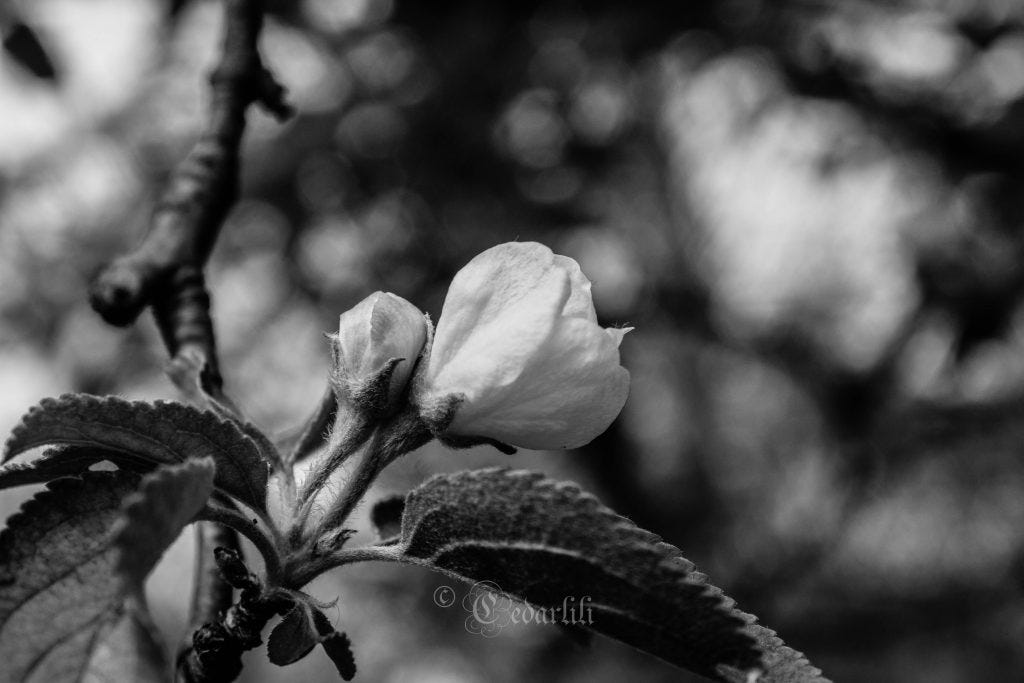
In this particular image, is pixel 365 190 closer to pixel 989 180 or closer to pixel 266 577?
pixel 989 180

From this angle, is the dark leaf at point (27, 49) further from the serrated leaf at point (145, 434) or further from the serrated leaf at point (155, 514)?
the serrated leaf at point (155, 514)

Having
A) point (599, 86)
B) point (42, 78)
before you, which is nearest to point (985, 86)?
point (599, 86)

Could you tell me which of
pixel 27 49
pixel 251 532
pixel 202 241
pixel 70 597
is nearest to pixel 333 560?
pixel 251 532

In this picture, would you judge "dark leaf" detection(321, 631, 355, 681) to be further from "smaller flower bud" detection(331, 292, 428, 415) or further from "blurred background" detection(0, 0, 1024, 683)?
"blurred background" detection(0, 0, 1024, 683)

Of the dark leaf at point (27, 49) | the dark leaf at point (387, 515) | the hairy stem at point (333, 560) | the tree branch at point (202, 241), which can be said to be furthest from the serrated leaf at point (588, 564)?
the dark leaf at point (27, 49)

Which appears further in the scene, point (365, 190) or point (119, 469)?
point (365, 190)

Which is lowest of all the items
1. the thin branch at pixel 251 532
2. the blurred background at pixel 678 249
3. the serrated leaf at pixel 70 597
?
the serrated leaf at pixel 70 597
